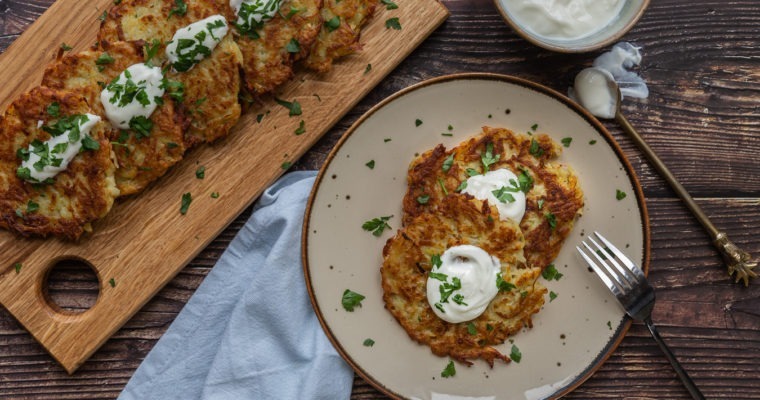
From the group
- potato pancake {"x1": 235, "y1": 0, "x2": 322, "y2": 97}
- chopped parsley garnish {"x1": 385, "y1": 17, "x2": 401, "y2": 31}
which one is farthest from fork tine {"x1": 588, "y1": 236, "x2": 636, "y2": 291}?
potato pancake {"x1": 235, "y1": 0, "x2": 322, "y2": 97}

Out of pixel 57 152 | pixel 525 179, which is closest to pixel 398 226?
pixel 525 179

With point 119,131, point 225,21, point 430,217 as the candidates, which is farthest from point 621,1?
point 119,131

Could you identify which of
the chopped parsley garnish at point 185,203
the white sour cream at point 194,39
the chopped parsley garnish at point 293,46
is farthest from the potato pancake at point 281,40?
the chopped parsley garnish at point 185,203

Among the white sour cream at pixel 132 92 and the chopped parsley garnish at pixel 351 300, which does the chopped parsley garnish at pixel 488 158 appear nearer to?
the chopped parsley garnish at pixel 351 300

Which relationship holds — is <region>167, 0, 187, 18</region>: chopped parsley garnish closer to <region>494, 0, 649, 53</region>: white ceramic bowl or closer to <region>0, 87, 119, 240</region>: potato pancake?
<region>0, 87, 119, 240</region>: potato pancake

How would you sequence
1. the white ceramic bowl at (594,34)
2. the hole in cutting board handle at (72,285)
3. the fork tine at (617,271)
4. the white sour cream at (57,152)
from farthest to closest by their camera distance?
the hole in cutting board handle at (72,285), the fork tine at (617,271), the white ceramic bowl at (594,34), the white sour cream at (57,152)

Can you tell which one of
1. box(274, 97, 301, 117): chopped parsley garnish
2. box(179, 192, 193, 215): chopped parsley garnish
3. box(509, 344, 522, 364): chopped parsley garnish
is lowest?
box(509, 344, 522, 364): chopped parsley garnish
